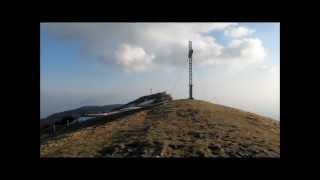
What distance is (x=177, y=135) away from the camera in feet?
54.8

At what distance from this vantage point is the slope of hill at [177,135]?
15.2 meters

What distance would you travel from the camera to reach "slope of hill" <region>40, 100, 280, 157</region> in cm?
1520
